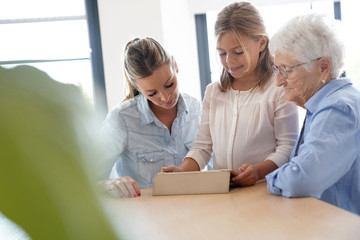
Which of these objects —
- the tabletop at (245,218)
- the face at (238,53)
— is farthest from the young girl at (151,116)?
the tabletop at (245,218)

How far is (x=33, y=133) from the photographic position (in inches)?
5.2

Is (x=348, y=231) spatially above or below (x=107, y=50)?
below

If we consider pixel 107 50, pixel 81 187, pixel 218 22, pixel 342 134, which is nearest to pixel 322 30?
pixel 342 134

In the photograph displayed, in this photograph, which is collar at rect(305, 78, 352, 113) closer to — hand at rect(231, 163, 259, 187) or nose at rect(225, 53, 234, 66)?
hand at rect(231, 163, 259, 187)

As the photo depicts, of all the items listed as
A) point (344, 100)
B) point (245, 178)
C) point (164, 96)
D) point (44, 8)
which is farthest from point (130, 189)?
point (44, 8)

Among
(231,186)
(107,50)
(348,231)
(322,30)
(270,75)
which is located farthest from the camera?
(107,50)

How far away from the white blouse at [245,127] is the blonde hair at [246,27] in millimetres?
69

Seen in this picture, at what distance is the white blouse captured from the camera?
1.71 metres

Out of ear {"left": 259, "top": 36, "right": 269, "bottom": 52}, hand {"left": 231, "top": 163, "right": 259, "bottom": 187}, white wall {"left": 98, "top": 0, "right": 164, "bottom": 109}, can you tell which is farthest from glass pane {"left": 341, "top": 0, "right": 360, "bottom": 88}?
hand {"left": 231, "top": 163, "right": 259, "bottom": 187}

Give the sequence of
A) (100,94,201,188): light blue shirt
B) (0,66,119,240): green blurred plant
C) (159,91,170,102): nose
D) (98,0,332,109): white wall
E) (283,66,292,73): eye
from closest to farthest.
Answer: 1. (0,66,119,240): green blurred plant
2. (283,66,292,73): eye
3. (159,91,170,102): nose
4. (100,94,201,188): light blue shirt
5. (98,0,332,109): white wall

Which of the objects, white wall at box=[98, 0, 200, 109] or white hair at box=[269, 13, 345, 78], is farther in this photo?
white wall at box=[98, 0, 200, 109]

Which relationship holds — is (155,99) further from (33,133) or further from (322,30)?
(33,133)

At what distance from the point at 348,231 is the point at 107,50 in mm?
3242

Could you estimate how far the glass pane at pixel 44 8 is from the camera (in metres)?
3.97
